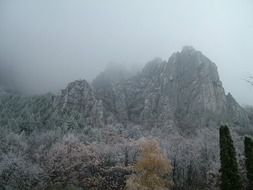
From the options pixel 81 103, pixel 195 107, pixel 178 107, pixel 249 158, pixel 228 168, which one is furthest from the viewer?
pixel 178 107

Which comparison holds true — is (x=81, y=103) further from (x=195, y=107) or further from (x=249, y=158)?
(x=249, y=158)

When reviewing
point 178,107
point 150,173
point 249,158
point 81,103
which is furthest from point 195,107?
point 150,173

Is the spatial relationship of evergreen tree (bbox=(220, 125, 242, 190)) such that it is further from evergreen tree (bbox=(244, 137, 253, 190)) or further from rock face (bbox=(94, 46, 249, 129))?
rock face (bbox=(94, 46, 249, 129))

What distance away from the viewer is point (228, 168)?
147ft

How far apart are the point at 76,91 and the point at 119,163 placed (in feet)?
343

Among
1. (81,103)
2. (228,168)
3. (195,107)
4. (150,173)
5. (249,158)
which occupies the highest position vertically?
(195,107)

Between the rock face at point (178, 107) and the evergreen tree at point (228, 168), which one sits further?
the rock face at point (178, 107)

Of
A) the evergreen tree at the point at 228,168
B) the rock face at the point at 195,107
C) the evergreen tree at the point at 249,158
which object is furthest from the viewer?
the rock face at the point at 195,107

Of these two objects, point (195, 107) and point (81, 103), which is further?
point (195, 107)

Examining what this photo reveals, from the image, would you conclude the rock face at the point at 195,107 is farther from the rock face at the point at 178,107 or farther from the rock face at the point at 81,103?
the rock face at the point at 81,103

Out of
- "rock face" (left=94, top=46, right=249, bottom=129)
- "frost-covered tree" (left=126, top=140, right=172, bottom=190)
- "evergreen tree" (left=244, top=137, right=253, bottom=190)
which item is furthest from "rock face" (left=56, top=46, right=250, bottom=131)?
"frost-covered tree" (left=126, top=140, right=172, bottom=190)

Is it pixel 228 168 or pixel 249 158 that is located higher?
pixel 249 158

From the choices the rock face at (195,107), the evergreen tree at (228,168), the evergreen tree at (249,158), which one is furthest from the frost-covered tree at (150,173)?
the rock face at (195,107)

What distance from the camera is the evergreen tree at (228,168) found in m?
44.2
